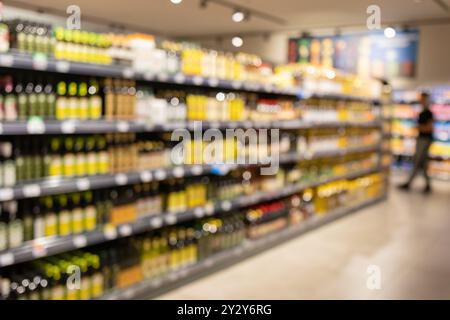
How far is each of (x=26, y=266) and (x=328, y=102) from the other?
490 cm

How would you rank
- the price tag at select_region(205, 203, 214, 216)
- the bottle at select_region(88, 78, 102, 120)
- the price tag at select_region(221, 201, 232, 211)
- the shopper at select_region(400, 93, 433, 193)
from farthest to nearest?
the shopper at select_region(400, 93, 433, 193) → the price tag at select_region(221, 201, 232, 211) → the price tag at select_region(205, 203, 214, 216) → the bottle at select_region(88, 78, 102, 120)

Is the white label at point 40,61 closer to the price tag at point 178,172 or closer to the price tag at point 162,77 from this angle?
the price tag at point 162,77

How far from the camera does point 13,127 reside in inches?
126

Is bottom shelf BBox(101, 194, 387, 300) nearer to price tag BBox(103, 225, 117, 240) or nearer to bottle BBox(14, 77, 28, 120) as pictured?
price tag BBox(103, 225, 117, 240)

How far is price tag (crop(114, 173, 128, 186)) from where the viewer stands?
3.94 m

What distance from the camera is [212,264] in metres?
4.82

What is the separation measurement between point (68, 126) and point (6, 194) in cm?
63

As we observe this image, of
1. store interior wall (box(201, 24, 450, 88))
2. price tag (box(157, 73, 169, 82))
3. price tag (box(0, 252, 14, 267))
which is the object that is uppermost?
store interior wall (box(201, 24, 450, 88))

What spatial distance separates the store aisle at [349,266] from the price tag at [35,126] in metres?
1.76

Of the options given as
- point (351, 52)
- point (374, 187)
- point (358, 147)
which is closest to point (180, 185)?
point (358, 147)

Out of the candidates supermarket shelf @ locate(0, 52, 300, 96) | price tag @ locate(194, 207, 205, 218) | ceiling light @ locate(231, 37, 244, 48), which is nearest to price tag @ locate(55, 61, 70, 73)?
supermarket shelf @ locate(0, 52, 300, 96)

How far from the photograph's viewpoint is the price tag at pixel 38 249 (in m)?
3.37

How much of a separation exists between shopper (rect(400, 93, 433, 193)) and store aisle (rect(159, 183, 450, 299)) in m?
2.44
